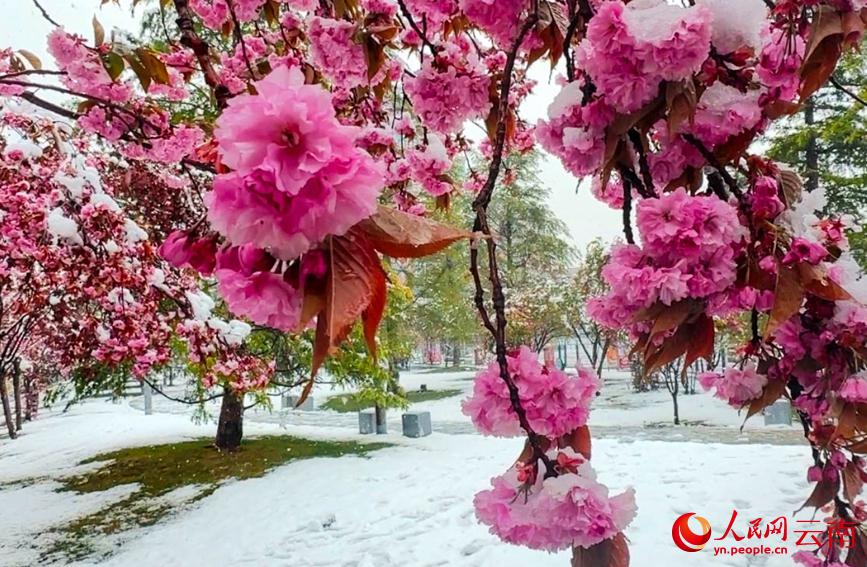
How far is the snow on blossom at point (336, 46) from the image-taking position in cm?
117

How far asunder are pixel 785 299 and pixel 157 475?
6569 millimetres

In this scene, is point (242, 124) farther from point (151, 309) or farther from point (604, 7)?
point (151, 309)

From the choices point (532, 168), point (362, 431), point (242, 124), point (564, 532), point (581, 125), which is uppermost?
point (532, 168)

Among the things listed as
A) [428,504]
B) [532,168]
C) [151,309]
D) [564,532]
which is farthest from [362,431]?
[532,168]

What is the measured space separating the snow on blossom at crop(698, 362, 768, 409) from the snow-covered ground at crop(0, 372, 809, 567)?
224 centimetres

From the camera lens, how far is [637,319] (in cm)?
61

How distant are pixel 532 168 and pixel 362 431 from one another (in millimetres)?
9655

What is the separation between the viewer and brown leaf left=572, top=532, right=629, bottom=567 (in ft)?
1.92

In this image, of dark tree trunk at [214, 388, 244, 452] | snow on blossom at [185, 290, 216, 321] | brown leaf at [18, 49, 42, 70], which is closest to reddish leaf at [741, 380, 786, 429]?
brown leaf at [18, 49, 42, 70]

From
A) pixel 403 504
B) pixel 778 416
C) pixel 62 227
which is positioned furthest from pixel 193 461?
pixel 778 416

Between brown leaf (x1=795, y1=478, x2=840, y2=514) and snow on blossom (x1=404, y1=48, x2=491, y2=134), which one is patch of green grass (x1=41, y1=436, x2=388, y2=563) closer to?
snow on blossom (x1=404, y1=48, x2=491, y2=134)

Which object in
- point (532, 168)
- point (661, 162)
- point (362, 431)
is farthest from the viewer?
point (532, 168)
